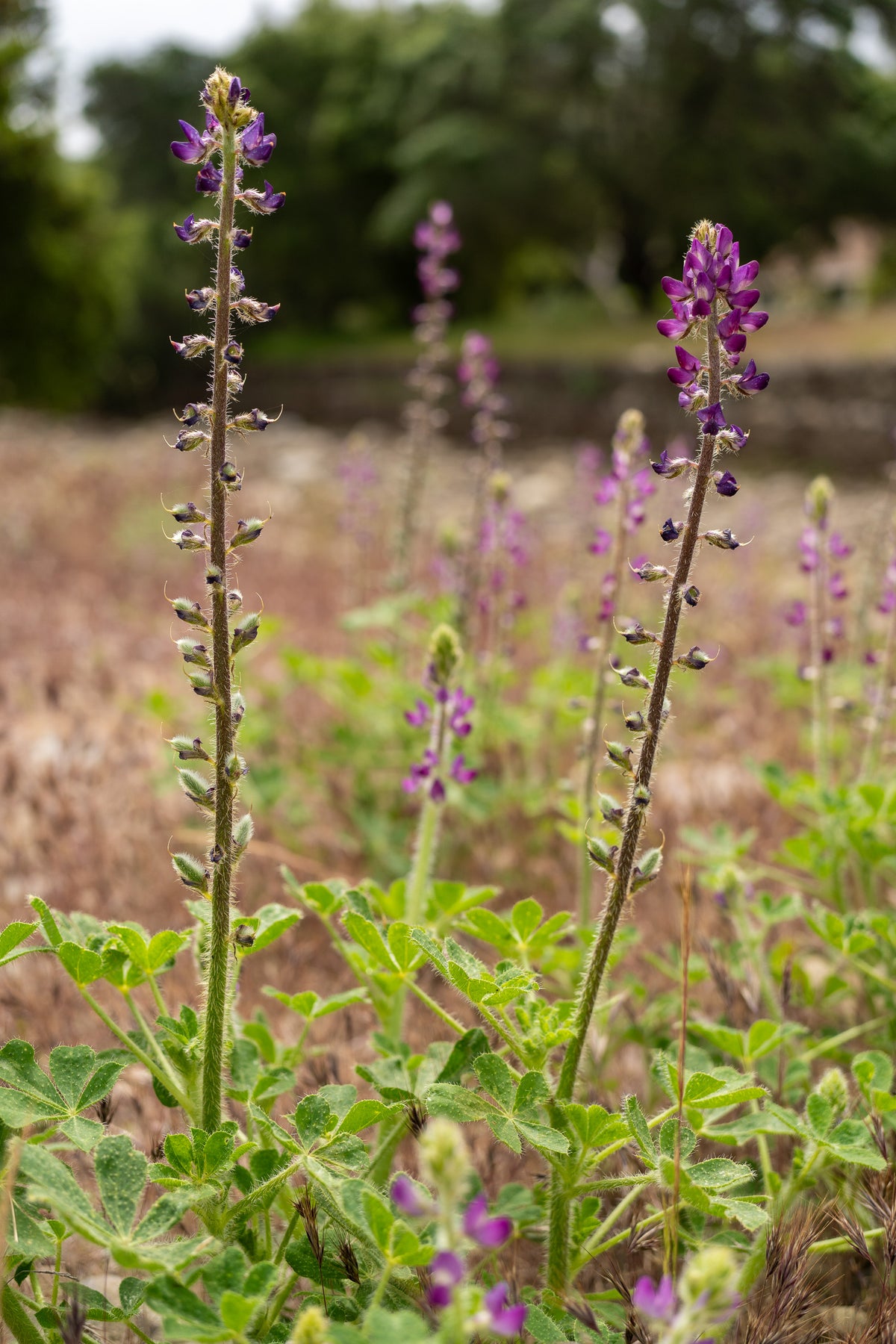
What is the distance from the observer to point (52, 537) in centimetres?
977

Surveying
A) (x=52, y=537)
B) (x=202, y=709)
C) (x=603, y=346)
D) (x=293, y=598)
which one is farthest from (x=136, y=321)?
(x=202, y=709)

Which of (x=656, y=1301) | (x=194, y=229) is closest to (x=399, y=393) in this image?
(x=194, y=229)

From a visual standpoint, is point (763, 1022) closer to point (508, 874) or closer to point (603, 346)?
point (508, 874)

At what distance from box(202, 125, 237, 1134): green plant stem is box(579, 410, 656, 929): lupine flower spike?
1.20 m

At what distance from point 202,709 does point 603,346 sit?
70.8 ft

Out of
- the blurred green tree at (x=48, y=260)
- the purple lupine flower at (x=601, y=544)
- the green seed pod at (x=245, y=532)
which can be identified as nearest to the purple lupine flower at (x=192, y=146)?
the green seed pod at (x=245, y=532)

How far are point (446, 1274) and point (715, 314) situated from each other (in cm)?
124

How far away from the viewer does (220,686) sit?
152 centimetres

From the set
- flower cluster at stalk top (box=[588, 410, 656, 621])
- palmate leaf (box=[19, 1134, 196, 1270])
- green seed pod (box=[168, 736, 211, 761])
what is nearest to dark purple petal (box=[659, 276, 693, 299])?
green seed pod (box=[168, 736, 211, 761])

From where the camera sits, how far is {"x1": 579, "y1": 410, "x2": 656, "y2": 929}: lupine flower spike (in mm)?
2662

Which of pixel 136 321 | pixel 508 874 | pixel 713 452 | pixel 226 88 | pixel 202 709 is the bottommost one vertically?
pixel 508 874

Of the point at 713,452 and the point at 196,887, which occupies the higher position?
the point at 713,452

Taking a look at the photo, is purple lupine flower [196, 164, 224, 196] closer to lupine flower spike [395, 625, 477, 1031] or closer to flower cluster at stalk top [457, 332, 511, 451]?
lupine flower spike [395, 625, 477, 1031]

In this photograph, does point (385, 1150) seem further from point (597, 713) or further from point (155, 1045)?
point (597, 713)
